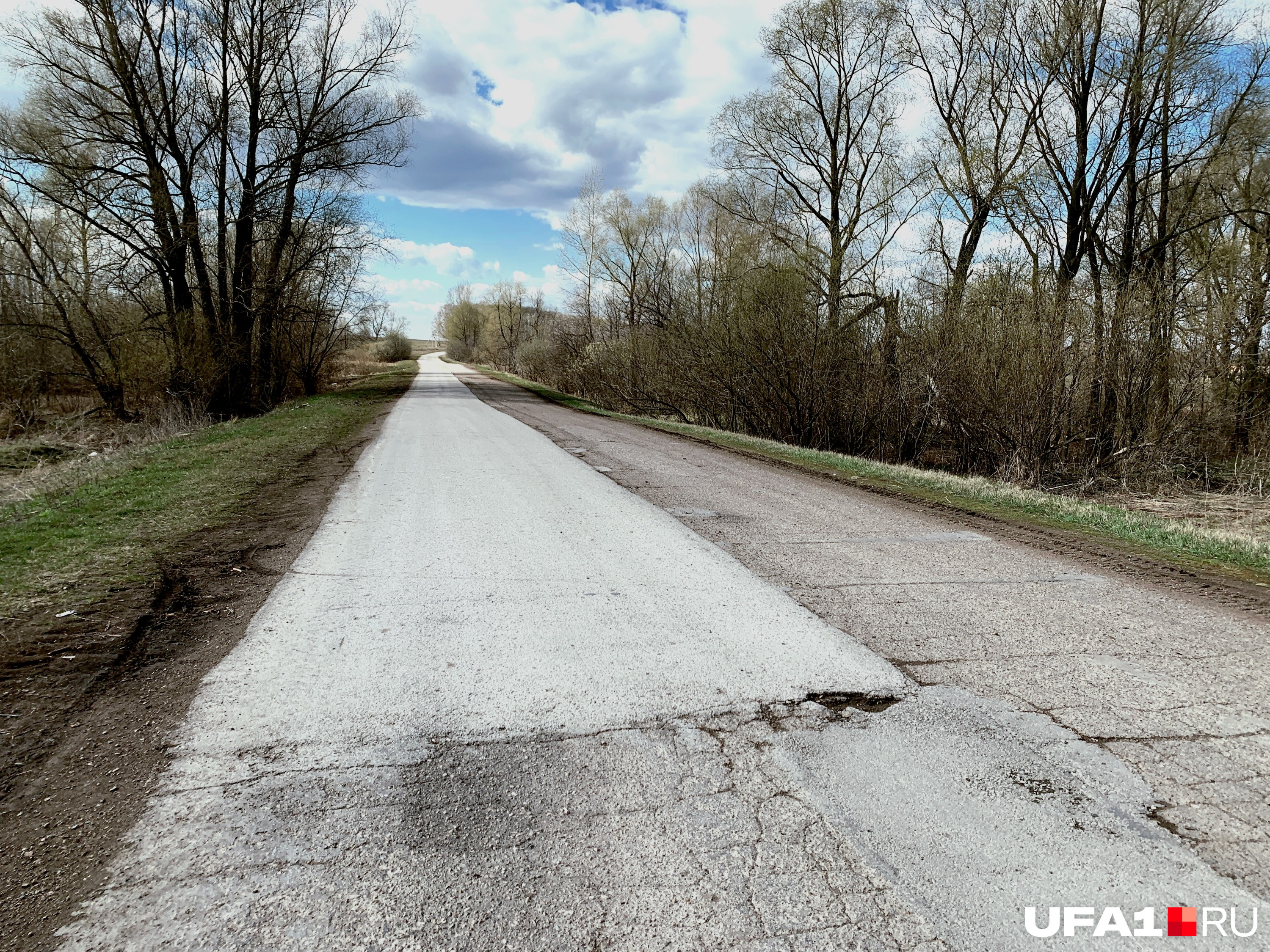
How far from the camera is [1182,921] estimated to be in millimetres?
1901

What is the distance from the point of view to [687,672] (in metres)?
3.31

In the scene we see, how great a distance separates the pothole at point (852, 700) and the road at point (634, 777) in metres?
0.02

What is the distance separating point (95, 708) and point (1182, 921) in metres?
4.10

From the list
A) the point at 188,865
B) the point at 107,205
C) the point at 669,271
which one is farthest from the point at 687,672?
the point at 669,271

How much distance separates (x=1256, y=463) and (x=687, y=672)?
38.3ft

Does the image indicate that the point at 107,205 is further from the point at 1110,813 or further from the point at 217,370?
the point at 1110,813

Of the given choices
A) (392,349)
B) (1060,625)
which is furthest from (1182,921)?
(392,349)

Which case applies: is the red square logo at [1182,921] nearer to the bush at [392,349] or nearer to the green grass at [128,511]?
the green grass at [128,511]

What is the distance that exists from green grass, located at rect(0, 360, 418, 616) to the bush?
60.3 meters

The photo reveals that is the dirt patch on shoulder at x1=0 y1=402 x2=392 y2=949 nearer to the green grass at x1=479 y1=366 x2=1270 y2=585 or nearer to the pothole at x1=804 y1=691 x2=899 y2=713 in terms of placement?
the pothole at x1=804 y1=691 x2=899 y2=713

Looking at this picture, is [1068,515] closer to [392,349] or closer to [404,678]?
[404,678]

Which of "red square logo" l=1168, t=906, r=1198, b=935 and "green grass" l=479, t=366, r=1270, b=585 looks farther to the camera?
"green grass" l=479, t=366, r=1270, b=585

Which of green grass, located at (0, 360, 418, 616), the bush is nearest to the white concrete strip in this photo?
green grass, located at (0, 360, 418, 616)

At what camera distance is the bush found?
2746 inches
